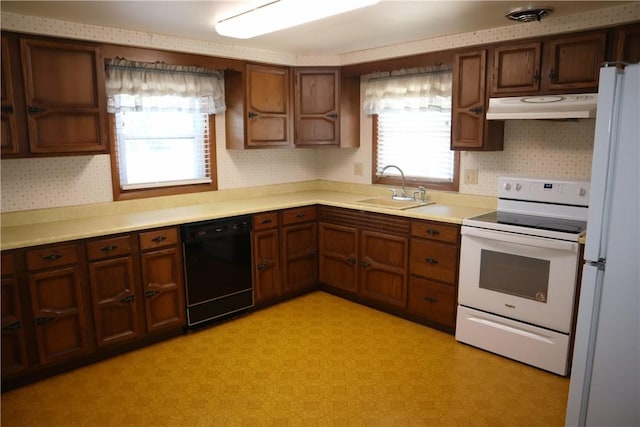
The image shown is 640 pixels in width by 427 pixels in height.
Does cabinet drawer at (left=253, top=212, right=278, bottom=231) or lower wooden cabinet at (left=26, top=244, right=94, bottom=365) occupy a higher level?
cabinet drawer at (left=253, top=212, right=278, bottom=231)

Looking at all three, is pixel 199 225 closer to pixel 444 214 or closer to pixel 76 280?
pixel 76 280

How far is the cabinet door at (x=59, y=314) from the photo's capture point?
284cm

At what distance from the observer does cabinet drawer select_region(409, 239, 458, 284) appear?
11.2 ft

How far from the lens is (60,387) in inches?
112

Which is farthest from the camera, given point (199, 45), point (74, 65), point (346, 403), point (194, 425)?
point (199, 45)

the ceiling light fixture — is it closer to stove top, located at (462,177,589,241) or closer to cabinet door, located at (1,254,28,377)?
stove top, located at (462,177,589,241)

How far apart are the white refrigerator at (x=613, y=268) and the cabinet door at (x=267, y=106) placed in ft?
9.67

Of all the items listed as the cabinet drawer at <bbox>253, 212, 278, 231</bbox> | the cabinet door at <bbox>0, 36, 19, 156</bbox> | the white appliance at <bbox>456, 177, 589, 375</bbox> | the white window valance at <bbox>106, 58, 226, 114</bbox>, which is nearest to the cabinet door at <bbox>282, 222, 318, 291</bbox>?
the cabinet drawer at <bbox>253, 212, 278, 231</bbox>

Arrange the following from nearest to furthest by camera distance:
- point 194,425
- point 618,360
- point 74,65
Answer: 1. point 618,360
2. point 194,425
3. point 74,65

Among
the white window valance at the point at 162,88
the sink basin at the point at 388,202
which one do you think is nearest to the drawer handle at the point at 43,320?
the white window valance at the point at 162,88

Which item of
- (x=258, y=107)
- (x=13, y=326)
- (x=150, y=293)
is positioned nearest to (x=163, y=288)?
(x=150, y=293)

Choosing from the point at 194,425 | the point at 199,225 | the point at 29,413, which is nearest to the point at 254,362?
the point at 194,425

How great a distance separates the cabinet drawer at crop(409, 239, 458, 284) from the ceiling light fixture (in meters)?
1.79

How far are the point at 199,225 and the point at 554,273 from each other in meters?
2.42
